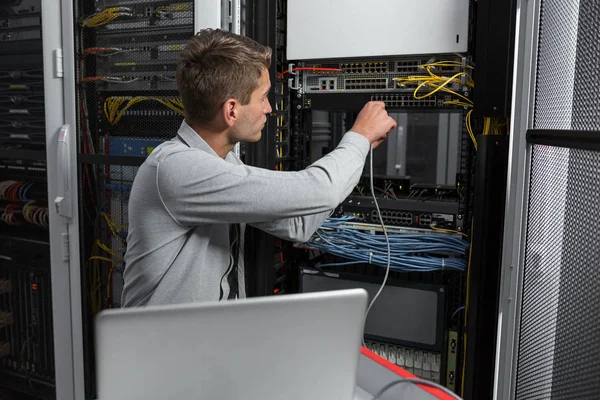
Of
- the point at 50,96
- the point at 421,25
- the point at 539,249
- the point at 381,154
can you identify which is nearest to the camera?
the point at 539,249

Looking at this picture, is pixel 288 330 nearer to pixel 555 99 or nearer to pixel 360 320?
pixel 360 320

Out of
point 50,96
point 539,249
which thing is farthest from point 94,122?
point 539,249

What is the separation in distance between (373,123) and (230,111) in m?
0.37

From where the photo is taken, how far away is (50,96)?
196cm

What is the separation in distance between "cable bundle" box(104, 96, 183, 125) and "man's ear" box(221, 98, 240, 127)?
444 mm

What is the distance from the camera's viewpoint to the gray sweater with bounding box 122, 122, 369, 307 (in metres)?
1.26

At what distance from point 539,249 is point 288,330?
791 millimetres

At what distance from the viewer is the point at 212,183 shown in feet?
4.13

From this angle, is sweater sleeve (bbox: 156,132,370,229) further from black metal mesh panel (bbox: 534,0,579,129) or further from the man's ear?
black metal mesh panel (bbox: 534,0,579,129)

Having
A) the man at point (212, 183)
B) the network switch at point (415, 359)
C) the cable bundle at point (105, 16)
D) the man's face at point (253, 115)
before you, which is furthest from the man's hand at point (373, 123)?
the cable bundle at point (105, 16)

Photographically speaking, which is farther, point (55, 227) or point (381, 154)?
point (381, 154)

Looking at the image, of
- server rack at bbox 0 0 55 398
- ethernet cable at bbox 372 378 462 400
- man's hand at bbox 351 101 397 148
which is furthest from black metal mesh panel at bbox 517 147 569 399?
server rack at bbox 0 0 55 398

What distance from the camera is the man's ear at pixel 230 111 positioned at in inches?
53.9

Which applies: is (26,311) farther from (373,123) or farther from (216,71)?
(373,123)
